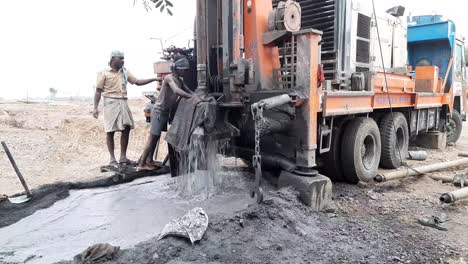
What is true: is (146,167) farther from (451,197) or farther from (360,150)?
(451,197)

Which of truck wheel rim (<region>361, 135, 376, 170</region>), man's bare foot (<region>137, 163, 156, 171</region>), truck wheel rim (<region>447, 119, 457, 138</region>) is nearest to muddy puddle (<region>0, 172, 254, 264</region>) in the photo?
man's bare foot (<region>137, 163, 156, 171</region>)

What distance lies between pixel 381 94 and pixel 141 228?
→ 4.19 m

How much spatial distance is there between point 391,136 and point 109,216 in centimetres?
474

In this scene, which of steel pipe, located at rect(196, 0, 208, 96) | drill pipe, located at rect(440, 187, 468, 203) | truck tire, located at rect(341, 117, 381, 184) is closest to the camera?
drill pipe, located at rect(440, 187, 468, 203)

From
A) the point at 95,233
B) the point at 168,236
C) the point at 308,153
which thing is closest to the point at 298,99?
the point at 308,153

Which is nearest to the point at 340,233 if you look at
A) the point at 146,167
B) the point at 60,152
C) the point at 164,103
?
the point at 164,103

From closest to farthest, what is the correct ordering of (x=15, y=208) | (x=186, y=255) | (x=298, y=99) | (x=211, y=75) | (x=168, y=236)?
(x=186, y=255)
(x=168, y=236)
(x=298, y=99)
(x=15, y=208)
(x=211, y=75)

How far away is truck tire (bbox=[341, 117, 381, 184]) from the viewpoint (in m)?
5.40

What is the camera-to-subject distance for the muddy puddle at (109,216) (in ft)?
11.6

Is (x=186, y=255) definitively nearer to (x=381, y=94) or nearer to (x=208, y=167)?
(x=208, y=167)

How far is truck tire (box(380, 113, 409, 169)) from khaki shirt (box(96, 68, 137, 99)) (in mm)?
4286

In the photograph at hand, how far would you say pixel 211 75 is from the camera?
5.44m

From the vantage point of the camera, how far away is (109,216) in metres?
4.25

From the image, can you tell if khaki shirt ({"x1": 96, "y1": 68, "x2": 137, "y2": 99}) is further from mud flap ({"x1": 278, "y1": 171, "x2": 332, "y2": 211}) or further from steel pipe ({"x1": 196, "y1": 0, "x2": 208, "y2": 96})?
mud flap ({"x1": 278, "y1": 171, "x2": 332, "y2": 211})
